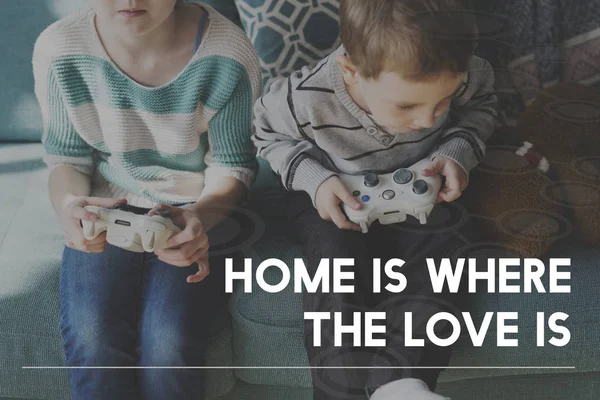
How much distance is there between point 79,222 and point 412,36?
343 mm

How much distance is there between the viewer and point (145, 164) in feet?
2.43

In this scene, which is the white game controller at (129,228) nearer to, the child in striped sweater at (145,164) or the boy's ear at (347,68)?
the child in striped sweater at (145,164)

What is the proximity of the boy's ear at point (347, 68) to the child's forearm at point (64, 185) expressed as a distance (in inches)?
11.3

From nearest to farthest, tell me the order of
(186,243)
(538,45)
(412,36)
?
(412,36) < (186,243) < (538,45)

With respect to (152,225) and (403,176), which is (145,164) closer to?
(152,225)

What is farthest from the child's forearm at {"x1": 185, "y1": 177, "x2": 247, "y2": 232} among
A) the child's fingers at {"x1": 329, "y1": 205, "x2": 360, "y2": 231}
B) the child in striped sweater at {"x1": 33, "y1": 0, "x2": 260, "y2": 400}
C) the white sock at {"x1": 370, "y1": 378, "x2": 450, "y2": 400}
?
the white sock at {"x1": 370, "y1": 378, "x2": 450, "y2": 400}

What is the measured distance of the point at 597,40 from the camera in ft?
2.56

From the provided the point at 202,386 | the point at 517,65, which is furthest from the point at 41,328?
the point at 517,65

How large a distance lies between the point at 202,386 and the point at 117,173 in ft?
0.76

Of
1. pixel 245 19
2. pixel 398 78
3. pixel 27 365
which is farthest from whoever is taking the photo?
pixel 245 19

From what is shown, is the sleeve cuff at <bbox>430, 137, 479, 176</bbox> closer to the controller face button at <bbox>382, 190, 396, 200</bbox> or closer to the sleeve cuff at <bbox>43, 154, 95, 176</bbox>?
the controller face button at <bbox>382, 190, 396, 200</bbox>

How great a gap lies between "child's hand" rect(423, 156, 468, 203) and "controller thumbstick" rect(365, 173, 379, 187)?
5 centimetres

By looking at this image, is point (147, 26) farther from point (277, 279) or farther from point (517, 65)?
point (517, 65)

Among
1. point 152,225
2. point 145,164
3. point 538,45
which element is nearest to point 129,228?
point 152,225
